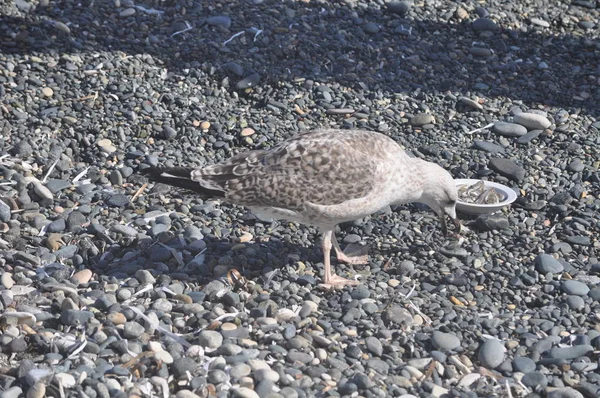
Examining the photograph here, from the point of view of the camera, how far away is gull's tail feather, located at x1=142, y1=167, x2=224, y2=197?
6352mm

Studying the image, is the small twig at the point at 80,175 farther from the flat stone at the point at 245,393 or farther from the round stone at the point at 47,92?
the flat stone at the point at 245,393

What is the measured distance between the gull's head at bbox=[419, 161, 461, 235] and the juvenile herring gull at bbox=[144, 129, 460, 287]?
0.24 m

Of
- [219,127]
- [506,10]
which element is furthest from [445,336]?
[506,10]

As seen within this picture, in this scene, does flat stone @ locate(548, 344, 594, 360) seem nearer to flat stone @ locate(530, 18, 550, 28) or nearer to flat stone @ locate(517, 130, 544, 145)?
flat stone @ locate(517, 130, 544, 145)

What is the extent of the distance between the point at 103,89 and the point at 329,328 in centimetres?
436

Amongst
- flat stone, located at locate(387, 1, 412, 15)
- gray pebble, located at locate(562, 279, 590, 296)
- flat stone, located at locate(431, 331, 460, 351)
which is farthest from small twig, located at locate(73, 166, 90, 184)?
flat stone, located at locate(387, 1, 412, 15)

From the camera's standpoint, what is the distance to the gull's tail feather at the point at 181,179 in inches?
250

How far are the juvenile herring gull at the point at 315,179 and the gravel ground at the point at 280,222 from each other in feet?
1.48

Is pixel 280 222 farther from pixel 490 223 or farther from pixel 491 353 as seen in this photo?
pixel 491 353

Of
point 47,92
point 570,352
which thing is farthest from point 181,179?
point 47,92

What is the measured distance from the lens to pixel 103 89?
8.98 m

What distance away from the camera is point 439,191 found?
678cm

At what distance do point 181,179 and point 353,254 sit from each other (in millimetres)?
1457

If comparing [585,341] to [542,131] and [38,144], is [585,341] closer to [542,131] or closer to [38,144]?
[542,131]
